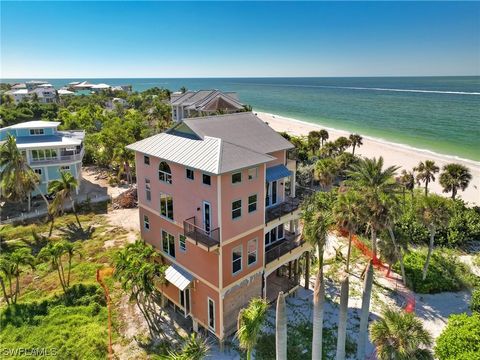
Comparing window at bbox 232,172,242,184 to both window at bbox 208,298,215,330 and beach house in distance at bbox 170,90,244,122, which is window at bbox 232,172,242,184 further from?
beach house in distance at bbox 170,90,244,122

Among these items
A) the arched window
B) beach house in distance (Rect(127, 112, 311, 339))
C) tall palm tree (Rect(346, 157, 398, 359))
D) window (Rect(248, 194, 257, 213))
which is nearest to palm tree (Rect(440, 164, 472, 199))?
tall palm tree (Rect(346, 157, 398, 359))

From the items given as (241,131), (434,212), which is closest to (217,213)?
(241,131)

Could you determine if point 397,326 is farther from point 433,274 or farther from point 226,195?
point 433,274

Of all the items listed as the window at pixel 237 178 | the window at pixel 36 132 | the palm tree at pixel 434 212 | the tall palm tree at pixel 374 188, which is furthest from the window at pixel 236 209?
the window at pixel 36 132

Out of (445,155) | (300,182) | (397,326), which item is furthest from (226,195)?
(445,155)

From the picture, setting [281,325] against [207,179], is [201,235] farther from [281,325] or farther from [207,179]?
[281,325]

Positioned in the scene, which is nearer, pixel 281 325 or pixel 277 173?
pixel 281 325

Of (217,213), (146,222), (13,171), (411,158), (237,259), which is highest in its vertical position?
(217,213)
